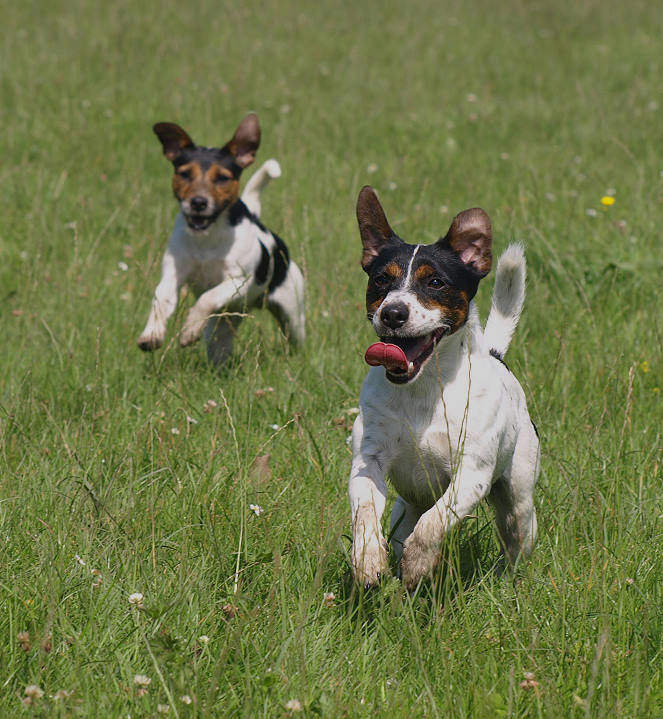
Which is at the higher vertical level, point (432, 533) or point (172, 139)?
point (172, 139)

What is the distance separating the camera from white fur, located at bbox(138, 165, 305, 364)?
5.80m

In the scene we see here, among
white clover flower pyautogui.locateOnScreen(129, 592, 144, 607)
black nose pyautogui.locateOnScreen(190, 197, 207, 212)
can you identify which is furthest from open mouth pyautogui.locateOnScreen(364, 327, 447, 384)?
black nose pyautogui.locateOnScreen(190, 197, 207, 212)

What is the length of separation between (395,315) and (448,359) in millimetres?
392

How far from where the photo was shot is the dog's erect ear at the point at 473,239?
11.4 ft

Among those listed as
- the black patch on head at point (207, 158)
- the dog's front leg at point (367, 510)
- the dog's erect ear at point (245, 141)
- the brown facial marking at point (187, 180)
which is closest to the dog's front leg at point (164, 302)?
the brown facial marking at point (187, 180)

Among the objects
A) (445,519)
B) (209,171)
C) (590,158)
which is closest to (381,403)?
(445,519)

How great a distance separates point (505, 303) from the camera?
397cm

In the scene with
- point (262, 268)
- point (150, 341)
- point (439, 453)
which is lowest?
point (150, 341)

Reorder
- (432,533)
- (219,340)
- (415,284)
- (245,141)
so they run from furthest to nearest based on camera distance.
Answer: (245,141), (219,340), (415,284), (432,533)

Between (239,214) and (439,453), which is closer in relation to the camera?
(439,453)

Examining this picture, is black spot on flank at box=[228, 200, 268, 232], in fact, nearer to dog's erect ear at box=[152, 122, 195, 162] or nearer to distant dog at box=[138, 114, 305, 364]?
distant dog at box=[138, 114, 305, 364]

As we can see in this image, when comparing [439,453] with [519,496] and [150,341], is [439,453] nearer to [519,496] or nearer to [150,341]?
[519,496]

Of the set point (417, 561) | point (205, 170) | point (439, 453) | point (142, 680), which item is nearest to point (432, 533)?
point (417, 561)

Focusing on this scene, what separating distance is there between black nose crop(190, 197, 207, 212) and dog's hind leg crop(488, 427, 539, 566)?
2.92 metres
